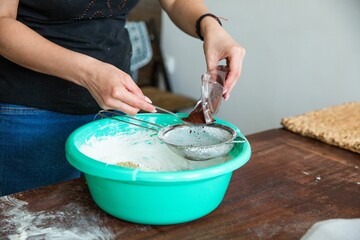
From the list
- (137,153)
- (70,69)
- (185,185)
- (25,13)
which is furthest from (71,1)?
(185,185)

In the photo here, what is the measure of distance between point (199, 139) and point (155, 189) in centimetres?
22

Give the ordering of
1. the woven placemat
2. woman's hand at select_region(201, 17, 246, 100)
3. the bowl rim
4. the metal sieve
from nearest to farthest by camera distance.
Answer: the bowl rim < the metal sieve < woman's hand at select_region(201, 17, 246, 100) < the woven placemat

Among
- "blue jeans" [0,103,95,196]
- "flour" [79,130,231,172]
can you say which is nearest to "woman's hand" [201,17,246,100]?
"flour" [79,130,231,172]

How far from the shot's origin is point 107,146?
1.03m

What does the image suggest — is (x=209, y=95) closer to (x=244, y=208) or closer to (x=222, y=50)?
(x=222, y=50)

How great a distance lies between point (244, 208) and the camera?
902 millimetres

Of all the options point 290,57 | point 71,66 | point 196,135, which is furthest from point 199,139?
point 290,57

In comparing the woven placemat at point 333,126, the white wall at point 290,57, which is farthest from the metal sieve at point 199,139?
the white wall at point 290,57

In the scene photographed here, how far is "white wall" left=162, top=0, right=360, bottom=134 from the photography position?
205 centimetres

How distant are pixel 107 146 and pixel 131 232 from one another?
27 centimetres

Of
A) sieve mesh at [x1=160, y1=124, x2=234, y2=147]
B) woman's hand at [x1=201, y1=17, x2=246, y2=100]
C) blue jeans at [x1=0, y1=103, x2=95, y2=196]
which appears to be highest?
woman's hand at [x1=201, y1=17, x2=246, y2=100]

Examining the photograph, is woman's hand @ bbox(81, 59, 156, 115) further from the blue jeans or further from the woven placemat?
the woven placemat

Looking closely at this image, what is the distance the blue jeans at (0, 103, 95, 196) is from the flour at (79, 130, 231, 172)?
17 cm

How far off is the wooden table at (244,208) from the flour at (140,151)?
9 centimetres
